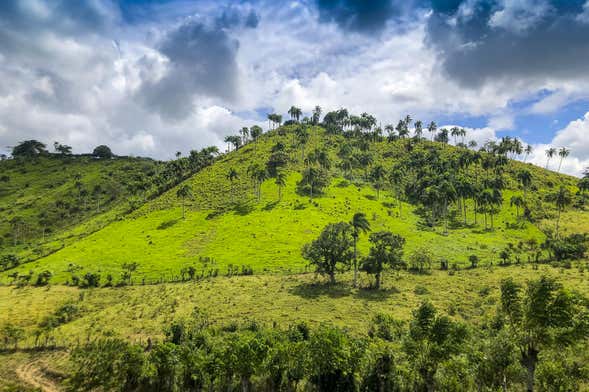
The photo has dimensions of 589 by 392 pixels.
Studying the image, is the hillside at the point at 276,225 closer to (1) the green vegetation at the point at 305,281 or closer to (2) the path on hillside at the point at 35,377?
(1) the green vegetation at the point at 305,281

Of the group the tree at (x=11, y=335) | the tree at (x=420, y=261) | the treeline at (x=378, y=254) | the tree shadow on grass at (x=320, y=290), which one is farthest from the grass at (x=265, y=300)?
the treeline at (x=378, y=254)

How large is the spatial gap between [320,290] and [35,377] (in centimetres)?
5233

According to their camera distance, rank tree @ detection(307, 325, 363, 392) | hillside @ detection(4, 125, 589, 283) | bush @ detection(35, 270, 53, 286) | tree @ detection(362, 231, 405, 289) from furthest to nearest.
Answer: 1. hillside @ detection(4, 125, 589, 283)
2. bush @ detection(35, 270, 53, 286)
3. tree @ detection(362, 231, 405, 289)
4. tree @ detection(307, 325, 363, 392)

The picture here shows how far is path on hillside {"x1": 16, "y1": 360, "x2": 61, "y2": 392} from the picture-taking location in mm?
45594

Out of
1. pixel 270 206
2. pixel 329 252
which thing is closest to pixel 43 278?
pixel 270 206

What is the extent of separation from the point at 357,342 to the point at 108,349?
32.1 metres

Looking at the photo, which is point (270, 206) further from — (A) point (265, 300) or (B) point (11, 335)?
(B) point (11, 335)

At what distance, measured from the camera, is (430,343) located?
3328cm

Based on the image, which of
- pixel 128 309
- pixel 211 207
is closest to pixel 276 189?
pixel 211 207

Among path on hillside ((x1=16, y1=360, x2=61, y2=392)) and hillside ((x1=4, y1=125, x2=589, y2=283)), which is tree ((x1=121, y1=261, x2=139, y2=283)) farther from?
path on hillside ((x1=16, y1=360, x2=61, y2=392))

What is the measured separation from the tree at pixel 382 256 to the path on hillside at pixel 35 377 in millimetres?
60769

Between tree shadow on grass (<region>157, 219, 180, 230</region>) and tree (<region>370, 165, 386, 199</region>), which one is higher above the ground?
tree (<region>370, 165, 386, 199</region>)

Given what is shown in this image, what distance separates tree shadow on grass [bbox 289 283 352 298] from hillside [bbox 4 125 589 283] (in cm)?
1278

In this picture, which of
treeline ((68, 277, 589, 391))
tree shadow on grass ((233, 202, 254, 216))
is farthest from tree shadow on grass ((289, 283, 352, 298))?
tree shadow on grass ((233, 202, 254, 216))
